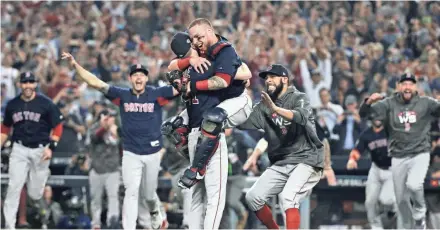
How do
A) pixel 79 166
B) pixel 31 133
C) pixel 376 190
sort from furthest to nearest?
pixel 79 166
pixel 376 190
pixel 31 133

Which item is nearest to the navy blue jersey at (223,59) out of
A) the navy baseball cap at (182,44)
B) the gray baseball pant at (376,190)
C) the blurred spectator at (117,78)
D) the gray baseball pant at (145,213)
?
the navy baseball cap at (182,44)

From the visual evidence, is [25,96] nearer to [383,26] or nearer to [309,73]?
[309,73]

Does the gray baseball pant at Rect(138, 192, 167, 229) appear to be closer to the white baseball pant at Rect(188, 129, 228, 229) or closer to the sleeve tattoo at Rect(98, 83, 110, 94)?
the sleeve tattoo at Rect(98, 83, 110, 94)

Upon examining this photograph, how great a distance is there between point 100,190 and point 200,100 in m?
5.91

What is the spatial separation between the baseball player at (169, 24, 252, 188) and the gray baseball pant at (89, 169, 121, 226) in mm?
5561

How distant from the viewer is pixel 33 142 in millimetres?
Result: 13844

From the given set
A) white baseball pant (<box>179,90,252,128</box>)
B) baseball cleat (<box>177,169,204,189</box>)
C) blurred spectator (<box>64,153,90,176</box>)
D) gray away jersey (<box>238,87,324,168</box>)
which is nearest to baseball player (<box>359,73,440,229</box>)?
gray away jersey (<box>238,87,324,168</box>)

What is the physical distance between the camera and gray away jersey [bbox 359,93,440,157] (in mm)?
12891

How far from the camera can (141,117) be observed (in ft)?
42.6

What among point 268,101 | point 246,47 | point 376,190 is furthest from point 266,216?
point 246,47

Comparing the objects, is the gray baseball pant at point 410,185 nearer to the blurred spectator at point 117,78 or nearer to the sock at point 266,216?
the sock at point 266,216

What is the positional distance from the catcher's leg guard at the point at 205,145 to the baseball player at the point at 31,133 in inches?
179

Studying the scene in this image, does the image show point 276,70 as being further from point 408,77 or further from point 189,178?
point 408,77

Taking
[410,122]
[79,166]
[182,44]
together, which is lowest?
[79,166]
